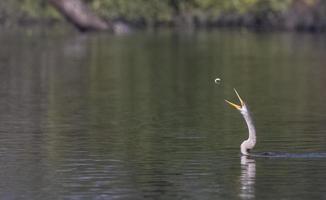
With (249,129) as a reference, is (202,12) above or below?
above

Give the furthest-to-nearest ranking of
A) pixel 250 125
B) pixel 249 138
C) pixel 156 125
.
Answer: pixel 156 125
pixel 249 138
pixel 250 125

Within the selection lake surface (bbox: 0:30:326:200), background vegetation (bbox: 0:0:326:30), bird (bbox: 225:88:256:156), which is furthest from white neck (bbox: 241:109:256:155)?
background vegetation (bbox: 0:0:326:30)

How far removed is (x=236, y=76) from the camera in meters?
37.9

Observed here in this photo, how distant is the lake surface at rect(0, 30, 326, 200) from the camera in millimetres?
18188

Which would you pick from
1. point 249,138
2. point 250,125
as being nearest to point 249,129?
point 250,125

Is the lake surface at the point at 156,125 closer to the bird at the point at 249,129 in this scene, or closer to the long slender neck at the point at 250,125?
the bird at the point at 249,129

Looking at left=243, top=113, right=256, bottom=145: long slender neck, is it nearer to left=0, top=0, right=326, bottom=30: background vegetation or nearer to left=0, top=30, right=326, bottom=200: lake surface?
left=0, top=30, right=326, bottom=200: lake surface

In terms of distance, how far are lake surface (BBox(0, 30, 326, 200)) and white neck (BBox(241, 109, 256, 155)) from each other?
25 centimetres

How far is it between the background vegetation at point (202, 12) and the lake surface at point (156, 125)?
20.4m

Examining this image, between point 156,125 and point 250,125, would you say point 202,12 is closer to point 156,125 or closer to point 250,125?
point 156,125

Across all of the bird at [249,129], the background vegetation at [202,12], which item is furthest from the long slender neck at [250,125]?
the background vegetation at [202,12]

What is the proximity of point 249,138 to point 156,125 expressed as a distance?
5.14m

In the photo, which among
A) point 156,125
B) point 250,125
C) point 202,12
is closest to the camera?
point 250,125

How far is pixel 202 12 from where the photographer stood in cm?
7312
